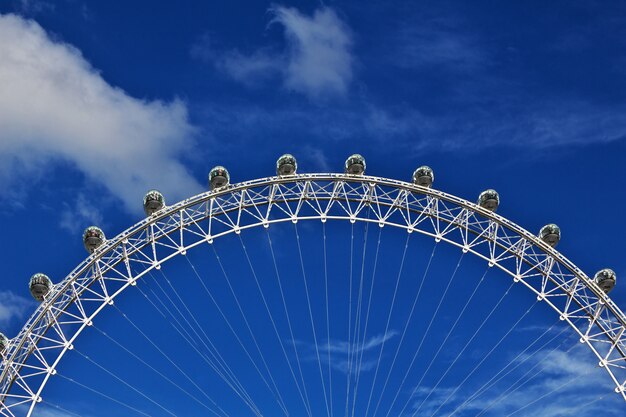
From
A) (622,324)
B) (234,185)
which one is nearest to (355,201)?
(234,185)

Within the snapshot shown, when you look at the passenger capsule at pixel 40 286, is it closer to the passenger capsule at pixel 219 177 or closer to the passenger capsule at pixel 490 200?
the passenger capsule at pixel 219 177

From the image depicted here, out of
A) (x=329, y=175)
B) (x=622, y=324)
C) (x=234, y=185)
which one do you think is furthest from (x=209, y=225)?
(x=622, y=324)

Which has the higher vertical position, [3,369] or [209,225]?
[209,225]

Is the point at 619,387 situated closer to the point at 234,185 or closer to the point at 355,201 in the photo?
the point at 355,201

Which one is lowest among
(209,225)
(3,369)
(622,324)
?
(3,369)

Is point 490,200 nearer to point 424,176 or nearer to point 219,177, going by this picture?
point 424,176

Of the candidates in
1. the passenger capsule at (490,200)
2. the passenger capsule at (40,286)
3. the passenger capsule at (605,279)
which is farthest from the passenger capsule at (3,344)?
the passenger capsule at (605,279)
